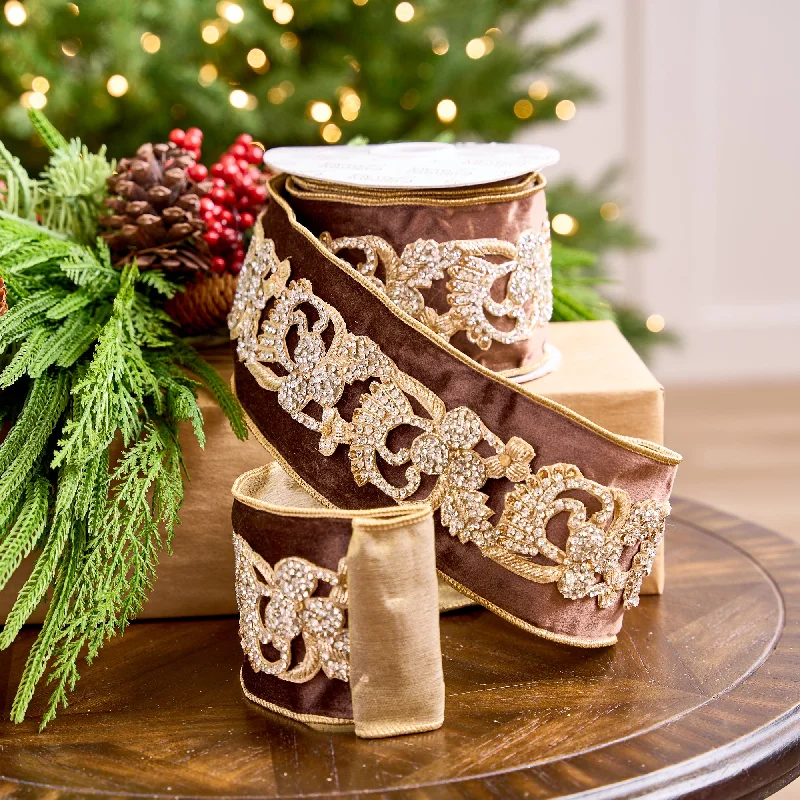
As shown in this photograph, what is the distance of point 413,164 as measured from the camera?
643mm

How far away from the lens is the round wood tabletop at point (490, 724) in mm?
478

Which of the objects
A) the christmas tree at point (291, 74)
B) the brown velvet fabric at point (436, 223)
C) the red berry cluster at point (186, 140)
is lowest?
the brown velvet fabric at point (436, 223)

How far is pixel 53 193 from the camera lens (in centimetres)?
76

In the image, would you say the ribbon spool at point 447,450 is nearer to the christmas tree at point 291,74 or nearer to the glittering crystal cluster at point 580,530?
the glittering crystal cluster at point 580,530

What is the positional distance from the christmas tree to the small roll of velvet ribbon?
2.46ft

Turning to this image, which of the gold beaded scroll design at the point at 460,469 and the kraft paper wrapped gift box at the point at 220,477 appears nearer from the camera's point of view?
the gold beaded scroll design at the point at 460,469

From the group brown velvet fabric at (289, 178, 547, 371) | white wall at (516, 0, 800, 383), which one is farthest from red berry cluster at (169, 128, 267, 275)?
white wall at (516, 0, 800, 383)

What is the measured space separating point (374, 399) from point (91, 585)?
0.61 feet

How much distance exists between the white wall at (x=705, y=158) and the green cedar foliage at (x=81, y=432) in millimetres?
1661

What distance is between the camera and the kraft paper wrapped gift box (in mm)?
665

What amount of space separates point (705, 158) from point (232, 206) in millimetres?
1773

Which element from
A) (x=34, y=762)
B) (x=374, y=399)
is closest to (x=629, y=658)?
(x=374, y=399)

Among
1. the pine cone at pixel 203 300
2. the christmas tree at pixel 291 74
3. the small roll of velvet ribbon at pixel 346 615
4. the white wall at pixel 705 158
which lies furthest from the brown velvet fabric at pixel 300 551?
the white wall at pixel 705 158

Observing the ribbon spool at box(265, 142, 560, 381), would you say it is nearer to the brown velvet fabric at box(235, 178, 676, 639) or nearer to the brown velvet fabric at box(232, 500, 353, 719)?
the brown velvet fabric at box(235, 178, 676, 639)
